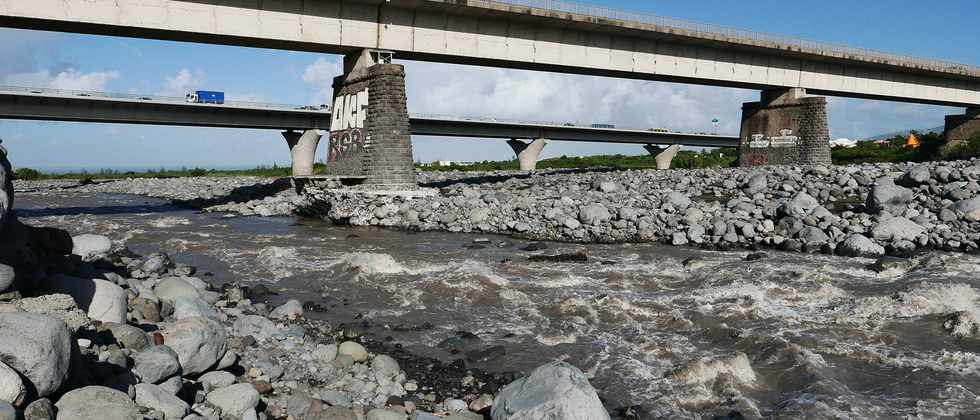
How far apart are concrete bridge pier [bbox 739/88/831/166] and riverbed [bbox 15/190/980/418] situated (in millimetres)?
25981

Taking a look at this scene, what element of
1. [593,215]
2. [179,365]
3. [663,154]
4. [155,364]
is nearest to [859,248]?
[593,215]

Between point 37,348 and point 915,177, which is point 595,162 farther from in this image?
point 37,348

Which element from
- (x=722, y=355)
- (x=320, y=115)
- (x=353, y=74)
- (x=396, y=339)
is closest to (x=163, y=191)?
(x=320, y=115)

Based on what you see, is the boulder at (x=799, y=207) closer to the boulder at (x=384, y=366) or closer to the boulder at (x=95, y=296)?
the boulder at (x=384, y=366)

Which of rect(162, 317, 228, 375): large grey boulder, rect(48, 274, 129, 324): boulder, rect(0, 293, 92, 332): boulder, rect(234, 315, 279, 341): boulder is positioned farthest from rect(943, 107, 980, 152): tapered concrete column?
rect(0, 293, 92, 332): boulder

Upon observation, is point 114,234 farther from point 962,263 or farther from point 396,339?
point 962,263

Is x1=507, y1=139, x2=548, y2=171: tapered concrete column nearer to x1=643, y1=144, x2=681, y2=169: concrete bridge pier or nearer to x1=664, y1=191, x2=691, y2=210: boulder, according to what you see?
x1=643, y1=144, x2=681, y2=169: concrete bridge pier

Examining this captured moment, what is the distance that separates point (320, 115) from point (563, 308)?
Answer: 154ft

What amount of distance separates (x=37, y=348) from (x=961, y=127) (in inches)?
2458

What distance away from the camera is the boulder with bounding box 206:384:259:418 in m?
5.34

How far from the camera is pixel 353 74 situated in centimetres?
2728

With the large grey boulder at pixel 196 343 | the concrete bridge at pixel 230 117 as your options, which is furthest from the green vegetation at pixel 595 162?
the large grey boulder at pixel 196 343

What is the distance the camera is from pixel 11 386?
3826 millimetres

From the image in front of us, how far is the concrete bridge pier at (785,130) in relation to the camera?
37.4 m
